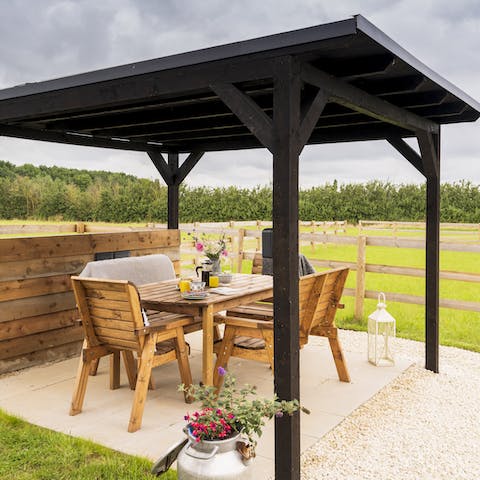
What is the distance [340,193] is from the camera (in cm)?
1933

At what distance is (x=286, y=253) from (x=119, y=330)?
4.34 ft

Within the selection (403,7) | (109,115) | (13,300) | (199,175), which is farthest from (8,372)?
(199,175)

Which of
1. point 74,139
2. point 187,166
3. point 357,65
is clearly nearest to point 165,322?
point 357,65

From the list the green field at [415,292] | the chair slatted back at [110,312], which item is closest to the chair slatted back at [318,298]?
the chair slatted back at [110,312]

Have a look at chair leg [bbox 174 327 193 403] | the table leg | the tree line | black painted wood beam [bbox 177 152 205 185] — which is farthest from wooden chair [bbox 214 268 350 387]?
the tree line

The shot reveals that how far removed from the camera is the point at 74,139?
5836 mm

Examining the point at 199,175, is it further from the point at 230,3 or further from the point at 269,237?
the point at 269,237

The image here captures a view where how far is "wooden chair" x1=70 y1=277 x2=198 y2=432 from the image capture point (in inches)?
128

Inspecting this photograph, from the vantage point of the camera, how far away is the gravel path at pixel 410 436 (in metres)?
2.88

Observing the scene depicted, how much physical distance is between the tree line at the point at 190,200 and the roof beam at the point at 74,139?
1084 centimetres

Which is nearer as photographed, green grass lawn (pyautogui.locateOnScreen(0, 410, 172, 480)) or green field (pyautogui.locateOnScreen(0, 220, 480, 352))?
green grass lawn (pyautogui.locateOnScreen(0, 410, 172, 480))

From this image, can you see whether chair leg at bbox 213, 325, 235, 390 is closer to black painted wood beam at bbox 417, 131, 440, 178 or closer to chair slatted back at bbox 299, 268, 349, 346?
chair slatted back at bbox 299, 268, 349, 346

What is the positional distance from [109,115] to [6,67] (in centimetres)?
1982

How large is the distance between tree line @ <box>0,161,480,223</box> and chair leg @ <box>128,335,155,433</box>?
14.0 meters
